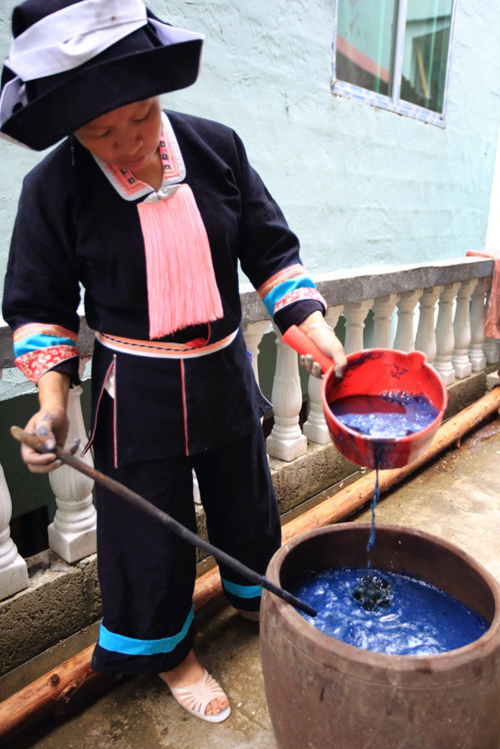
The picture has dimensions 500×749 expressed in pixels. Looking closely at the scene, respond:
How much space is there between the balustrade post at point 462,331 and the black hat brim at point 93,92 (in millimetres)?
3456

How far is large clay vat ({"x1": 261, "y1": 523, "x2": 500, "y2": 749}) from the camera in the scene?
1126 mm

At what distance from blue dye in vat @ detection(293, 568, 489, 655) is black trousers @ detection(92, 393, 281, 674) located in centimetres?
34

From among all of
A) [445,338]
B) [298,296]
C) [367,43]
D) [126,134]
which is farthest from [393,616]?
[367,43]

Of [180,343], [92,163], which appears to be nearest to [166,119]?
[92,163]

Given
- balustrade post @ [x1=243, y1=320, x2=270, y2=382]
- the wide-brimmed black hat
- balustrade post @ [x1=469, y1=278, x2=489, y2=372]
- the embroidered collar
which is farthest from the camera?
balustrade post @ [x1=469, y1=278, x2=489, y2=372]

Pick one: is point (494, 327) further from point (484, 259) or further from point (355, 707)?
point (355, 707)

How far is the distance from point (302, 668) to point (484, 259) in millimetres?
3718

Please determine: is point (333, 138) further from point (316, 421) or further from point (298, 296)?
point (298, 296)

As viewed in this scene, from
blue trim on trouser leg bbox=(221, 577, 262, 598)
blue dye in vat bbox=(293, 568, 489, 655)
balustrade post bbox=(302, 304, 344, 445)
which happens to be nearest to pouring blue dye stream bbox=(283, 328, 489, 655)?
blue dye in vat bbox=(293, 568, 489, 655)

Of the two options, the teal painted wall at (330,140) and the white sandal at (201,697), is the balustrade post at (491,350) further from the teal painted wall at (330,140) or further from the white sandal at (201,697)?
the white sandal at (201,697)

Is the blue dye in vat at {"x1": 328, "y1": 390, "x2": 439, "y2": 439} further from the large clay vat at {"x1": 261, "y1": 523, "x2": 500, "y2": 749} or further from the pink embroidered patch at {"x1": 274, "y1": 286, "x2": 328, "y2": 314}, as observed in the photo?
the large clay vat at {"x1": 261, "y1": 523, "x2": 500, "y2": 749}

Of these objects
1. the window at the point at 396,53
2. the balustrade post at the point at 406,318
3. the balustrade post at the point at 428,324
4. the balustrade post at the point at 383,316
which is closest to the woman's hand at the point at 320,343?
the balustrade post at the point at 383,316

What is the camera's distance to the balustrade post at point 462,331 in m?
4.18

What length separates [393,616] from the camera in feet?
4.99
